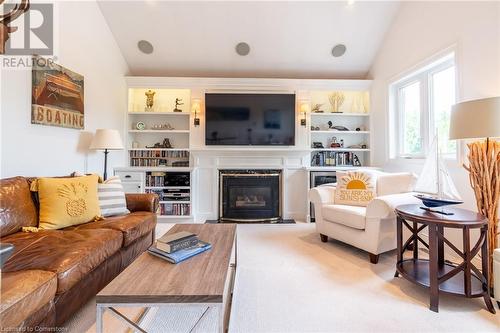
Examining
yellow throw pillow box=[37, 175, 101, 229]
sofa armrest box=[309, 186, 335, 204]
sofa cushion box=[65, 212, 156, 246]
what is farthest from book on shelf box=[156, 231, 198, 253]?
sofa armrest box=[309, 186, 335, 204]

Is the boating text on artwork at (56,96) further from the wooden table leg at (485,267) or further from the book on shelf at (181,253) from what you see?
the wooden table leg at (485,267)

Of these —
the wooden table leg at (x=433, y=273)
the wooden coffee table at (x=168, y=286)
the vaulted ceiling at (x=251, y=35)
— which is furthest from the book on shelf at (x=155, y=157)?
the wooden table leg at (x=433, y=273)

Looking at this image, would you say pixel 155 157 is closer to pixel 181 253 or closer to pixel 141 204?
pixel 141 204

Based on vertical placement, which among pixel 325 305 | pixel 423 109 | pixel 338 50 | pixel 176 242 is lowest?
pixel 325 305

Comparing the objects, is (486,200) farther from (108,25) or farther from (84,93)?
(108,25)

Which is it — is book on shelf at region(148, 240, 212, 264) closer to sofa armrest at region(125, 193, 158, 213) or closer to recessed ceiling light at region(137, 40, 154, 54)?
sofa armrest at region(125, 193, 158, 213)

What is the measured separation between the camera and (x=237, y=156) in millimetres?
4043

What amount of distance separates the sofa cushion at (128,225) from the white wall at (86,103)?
917 mm

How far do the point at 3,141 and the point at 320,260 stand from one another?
3075 mm

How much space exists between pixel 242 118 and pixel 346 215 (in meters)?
2.20

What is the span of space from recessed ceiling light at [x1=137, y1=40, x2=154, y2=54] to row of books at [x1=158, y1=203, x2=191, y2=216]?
7.99ft

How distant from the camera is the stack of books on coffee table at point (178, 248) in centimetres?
147

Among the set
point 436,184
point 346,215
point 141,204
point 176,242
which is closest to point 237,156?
point 141,204

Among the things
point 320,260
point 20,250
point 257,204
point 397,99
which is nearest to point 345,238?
point 320,260
